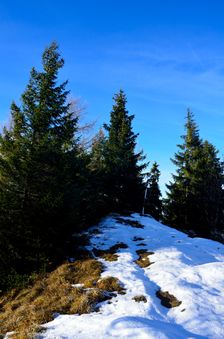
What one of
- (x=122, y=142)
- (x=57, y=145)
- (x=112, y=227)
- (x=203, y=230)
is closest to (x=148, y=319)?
(x=57, y=145)

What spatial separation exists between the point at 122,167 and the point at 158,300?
1727cm

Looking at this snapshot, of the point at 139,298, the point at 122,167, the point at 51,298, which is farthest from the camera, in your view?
the point at 122,167

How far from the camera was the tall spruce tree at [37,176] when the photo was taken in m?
15.1

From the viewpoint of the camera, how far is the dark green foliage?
33406 mm

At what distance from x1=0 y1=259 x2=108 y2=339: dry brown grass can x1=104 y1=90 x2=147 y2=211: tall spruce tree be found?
12.3 m

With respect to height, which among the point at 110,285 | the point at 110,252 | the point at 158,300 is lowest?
the point at 158,300

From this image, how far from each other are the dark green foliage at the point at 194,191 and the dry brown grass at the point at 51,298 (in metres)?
20.6

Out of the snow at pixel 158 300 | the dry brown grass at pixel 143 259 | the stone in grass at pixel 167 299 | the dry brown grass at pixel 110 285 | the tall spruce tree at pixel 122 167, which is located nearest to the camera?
the snow at pixel 158 300

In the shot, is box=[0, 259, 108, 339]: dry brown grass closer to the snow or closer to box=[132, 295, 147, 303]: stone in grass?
the snow

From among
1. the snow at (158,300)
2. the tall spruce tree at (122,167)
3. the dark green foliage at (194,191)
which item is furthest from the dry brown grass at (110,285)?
the dark green foliage at (194,191)

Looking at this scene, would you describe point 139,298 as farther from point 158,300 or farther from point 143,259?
point 143,259

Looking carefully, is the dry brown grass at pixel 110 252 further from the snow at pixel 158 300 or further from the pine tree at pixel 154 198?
the pine tree at pixel 154 198

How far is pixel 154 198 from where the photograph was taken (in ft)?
123

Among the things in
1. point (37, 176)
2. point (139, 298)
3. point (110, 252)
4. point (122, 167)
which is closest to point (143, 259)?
point (110, 252)
